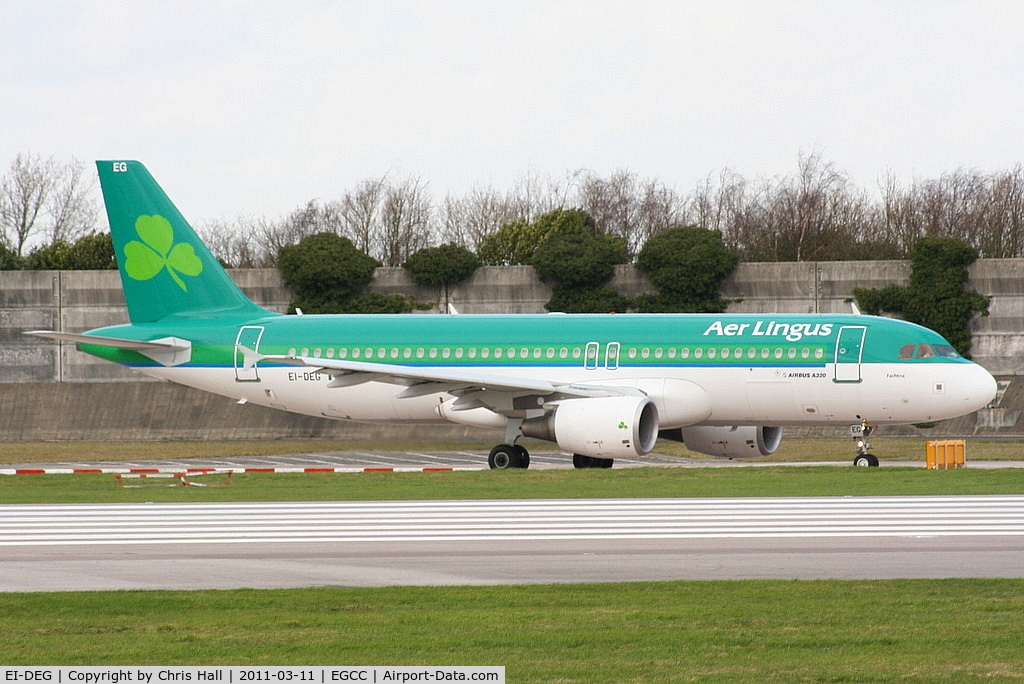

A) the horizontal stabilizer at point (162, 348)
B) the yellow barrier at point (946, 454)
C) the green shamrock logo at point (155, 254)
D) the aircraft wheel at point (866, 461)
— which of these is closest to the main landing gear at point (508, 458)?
the aircraft wheel at point (866, 461)

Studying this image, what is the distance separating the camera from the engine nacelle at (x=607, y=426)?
25469mm

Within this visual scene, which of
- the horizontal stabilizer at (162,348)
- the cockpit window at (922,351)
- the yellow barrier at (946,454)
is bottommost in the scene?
the yellow barrier at (946,454)

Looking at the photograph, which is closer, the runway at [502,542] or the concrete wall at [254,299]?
the runway at [502,542]

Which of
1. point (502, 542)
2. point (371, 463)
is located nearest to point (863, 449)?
point (371, 463)

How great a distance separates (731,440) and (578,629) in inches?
789

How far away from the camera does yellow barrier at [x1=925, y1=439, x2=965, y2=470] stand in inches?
1033

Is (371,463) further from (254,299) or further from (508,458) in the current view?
(254,299)

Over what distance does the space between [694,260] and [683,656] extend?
36604 mm

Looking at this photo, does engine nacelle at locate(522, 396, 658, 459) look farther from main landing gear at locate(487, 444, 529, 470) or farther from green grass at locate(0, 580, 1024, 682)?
green grass at locate(0, 580, 1024, 682)

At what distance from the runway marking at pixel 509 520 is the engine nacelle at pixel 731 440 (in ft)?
31.7

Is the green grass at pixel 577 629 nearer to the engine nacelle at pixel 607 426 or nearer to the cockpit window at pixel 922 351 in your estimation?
the engine nacelle at pixel 607 426

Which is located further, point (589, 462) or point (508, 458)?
point (589, 462)

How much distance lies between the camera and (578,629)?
9492 mm

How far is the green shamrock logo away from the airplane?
0.04 m
